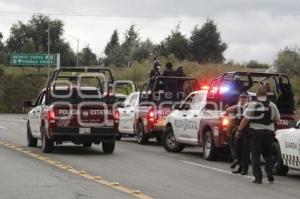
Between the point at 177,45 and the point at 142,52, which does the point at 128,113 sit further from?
the point at 142,52

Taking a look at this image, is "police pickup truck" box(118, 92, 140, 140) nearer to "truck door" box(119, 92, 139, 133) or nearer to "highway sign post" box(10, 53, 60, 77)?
"truck door" box(119, 92, 139, 133)

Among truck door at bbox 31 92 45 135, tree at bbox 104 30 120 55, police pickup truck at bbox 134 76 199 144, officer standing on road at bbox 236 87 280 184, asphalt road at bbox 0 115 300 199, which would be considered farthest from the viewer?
tree at bbox 104 30 120 55

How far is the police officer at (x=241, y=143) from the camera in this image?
44.6ft

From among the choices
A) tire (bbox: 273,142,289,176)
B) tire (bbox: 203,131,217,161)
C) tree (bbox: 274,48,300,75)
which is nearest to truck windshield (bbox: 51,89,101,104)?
tire (bbox: 203,131,217,161)

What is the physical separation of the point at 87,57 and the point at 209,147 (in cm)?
9364

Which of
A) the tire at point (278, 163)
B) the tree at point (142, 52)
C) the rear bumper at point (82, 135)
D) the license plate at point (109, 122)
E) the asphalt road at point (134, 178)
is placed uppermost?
the tree at point (142, 52)

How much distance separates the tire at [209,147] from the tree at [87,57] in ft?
292

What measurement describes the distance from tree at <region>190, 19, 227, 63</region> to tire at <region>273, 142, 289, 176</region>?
6279 centimetres

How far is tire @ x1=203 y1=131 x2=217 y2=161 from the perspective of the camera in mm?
16156

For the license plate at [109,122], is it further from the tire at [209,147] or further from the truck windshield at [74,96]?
the tire at [209,147]

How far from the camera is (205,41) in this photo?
76.8 metres

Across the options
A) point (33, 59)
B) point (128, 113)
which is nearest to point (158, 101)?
point (128, 113)

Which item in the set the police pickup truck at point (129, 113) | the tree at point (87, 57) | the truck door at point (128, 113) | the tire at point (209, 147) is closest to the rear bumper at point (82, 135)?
the tire at point (209, 147)

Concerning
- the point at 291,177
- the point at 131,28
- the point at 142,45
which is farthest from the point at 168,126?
the point at 131,28
